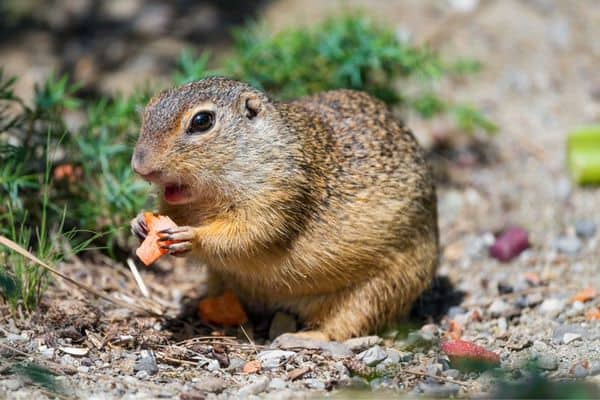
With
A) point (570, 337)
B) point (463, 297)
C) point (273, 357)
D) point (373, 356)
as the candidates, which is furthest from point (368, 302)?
point (570, 337)

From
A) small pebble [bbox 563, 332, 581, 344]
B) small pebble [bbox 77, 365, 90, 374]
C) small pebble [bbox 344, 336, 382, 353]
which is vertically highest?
small pebble [bbox 563, 332, 581, 344]

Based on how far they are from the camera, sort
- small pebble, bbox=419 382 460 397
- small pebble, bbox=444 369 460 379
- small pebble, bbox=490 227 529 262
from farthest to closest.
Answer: small pebble, bbox=490 227 529 262, small pebble, bbox=444 369 460 379, small pebble, bbox=419 382 460 397

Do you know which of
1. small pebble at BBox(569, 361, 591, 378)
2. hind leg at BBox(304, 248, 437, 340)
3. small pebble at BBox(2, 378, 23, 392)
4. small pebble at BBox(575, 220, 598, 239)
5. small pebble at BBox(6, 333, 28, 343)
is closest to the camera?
small pebble at BBox(2, 378, 23, 392)

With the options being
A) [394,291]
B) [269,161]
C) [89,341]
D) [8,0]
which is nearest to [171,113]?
[269,161]

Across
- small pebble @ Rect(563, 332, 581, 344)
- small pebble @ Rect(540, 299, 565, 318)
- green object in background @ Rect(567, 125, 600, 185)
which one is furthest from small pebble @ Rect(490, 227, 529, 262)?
small pebble @ Rect(563, 332, 581, 344)

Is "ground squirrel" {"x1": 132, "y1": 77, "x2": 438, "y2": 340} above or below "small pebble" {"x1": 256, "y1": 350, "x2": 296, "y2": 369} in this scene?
above

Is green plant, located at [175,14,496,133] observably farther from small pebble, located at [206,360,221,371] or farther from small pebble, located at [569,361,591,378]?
small pebble, located at [569,361,591,378]
